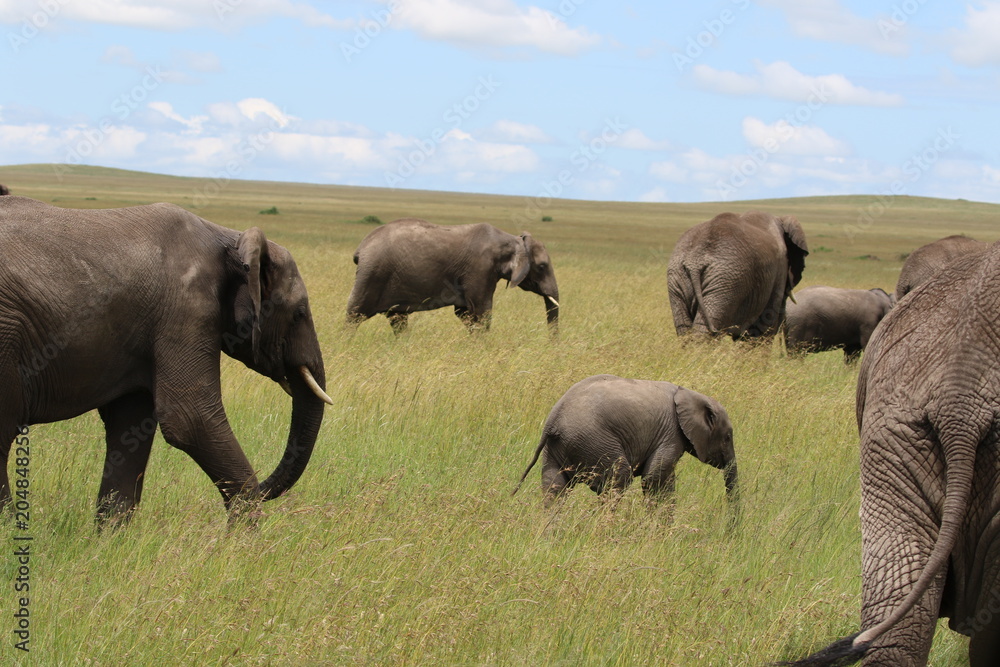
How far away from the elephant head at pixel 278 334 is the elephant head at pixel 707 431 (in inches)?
76.8

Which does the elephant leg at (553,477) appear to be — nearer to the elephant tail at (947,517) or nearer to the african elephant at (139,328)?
the african elephant at (139,328)

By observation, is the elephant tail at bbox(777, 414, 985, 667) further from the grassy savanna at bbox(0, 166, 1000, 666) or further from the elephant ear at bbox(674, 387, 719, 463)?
the elephant ear at bbox(674, 387, 719, 463)

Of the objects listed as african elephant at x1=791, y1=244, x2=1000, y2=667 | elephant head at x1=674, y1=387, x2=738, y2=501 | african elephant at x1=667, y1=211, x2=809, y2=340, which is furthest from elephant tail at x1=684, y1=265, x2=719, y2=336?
african elephant at x1=791, y1=244, x2=1000, y2=667

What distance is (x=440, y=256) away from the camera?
12859 millimetres

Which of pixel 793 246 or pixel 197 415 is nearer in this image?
pixel 197 415

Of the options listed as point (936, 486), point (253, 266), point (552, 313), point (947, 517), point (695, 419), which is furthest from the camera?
point (552, 313)

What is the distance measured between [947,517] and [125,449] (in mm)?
3736

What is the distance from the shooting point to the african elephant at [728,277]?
37.6 ft

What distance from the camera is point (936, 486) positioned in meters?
2.98

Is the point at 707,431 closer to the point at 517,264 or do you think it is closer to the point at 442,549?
the point at 442,549

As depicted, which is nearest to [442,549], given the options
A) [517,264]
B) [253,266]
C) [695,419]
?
[253,266]

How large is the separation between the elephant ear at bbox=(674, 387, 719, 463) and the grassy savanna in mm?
338

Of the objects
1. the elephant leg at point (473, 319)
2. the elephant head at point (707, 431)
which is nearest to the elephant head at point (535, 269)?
the elephant leg at point (473, 319)

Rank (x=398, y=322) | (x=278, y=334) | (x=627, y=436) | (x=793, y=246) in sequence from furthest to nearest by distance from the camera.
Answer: (x=793, y=246), (x=398, y=322), (x=627, y=436), (x=278, y=334)
